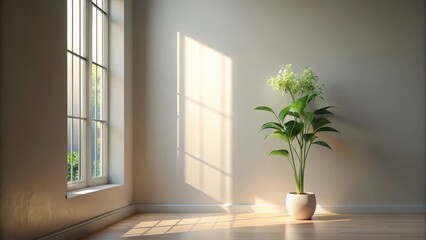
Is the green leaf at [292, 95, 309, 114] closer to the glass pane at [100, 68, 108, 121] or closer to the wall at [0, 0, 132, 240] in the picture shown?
the glass pane at [100, 68, 108, 121]

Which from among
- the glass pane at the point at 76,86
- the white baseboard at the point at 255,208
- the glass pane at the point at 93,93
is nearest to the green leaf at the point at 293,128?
the white baseboard at the point at 255,208

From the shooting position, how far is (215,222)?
17.1ft

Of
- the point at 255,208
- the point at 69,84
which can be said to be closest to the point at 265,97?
the point at 255,208

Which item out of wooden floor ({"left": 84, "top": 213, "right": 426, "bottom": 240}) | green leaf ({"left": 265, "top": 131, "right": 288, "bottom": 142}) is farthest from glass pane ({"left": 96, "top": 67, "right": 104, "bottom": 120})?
green leaf ({"left": 265, "top": 131, "right": 288, "bottom": 142})

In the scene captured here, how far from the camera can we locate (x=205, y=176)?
600 centimetres

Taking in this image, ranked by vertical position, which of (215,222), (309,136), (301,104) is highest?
(301,104)

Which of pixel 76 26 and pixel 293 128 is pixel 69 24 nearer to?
pixel 76 26

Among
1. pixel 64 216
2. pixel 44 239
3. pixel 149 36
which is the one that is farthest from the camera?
pixel 149 36

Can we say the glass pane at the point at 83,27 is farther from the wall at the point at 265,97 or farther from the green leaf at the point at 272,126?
the green leaf at the point at 272,126

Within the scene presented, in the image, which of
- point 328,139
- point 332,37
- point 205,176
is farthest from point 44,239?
point 332,37

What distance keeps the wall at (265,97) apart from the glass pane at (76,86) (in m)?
1.34

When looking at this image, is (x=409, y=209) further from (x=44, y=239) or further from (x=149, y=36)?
(x=44, y=239)

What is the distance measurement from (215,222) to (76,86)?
6.30ft

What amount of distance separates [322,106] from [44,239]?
3.47m
